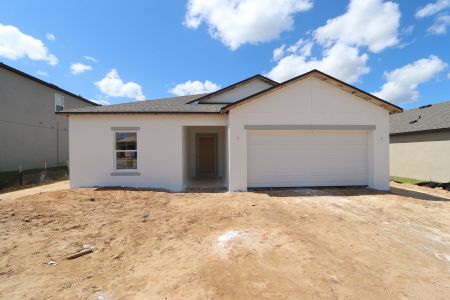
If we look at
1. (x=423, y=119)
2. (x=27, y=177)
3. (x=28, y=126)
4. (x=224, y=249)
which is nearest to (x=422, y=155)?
(x=423, y=119)

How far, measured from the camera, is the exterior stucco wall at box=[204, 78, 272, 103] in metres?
14.0

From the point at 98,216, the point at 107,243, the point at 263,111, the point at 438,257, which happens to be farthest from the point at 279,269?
the point at 263,111

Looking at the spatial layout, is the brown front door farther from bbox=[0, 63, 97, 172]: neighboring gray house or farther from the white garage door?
bbox=[0, 63, 97, 172]: neighboring gray house

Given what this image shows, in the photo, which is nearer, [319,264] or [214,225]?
[319,264]

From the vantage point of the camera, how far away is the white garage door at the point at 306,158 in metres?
10.6

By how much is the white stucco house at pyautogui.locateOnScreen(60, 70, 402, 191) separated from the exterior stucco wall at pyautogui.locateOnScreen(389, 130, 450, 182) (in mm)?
5713

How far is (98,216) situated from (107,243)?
2.09m

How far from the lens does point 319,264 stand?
4.12 meters

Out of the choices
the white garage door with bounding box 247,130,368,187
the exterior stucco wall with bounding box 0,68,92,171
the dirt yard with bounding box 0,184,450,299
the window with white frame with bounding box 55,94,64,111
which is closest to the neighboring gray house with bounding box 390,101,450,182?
the white garage door with bounding box 247,130,368,187

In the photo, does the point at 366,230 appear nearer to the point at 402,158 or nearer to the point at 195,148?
the point at 195,148

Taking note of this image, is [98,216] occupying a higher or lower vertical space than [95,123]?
lower

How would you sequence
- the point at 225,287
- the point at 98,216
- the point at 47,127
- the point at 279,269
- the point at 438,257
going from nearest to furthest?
the point at 225,287, the point at 279,269, the point at 438,257, the point at 98,216, the point at 47,127

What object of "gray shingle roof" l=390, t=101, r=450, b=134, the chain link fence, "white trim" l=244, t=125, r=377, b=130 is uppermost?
"gray shingle roof" l=390, t=101, r=450, b=134

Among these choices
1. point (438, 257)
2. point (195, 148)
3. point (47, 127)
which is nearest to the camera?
point (438, 257)
